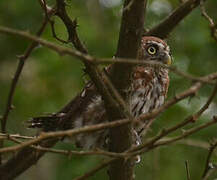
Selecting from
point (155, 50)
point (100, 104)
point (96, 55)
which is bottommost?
point (100, 104)

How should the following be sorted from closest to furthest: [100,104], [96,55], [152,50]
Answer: [100,104] < [152,50] < [96,55]

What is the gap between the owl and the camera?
4797 mm

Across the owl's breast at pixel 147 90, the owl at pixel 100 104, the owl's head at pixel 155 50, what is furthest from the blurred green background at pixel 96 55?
the owl's breast at pixel 147 90

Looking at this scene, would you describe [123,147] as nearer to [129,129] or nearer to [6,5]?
[129,129]

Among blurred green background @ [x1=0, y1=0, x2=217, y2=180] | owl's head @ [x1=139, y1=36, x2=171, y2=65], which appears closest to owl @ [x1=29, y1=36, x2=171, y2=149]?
owl's head @ [x1=139, y1=36, x2=171, y2=65]

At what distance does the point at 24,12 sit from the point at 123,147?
2.87 meters

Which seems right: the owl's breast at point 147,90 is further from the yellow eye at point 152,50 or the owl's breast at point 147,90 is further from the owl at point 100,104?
the yellow eye at point 152,50

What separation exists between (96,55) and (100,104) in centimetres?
128

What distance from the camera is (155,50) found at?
516 cm

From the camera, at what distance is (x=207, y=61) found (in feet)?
19.9

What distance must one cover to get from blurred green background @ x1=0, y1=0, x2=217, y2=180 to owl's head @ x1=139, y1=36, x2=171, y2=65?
24.4 inches

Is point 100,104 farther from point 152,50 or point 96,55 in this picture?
point 96,55

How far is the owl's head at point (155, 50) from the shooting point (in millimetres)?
5039

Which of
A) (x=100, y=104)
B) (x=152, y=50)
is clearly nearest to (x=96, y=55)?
(x=152, y=50)
